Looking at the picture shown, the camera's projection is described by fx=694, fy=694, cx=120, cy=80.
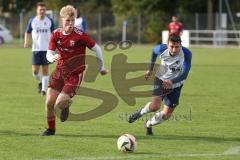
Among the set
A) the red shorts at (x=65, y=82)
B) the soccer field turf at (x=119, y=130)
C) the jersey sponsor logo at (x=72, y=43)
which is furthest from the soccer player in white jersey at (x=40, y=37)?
the jersey sponsor logo at (x=72, y=43)

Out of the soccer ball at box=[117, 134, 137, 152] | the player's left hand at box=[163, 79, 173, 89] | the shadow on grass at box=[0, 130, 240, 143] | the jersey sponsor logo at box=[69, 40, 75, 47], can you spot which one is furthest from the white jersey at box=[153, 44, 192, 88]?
the soccer ball at box=[117, 134, 137, 152]

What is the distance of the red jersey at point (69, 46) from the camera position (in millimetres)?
10594

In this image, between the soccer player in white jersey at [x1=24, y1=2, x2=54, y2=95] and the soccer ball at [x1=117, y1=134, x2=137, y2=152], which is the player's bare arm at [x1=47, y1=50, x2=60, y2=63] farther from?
the soccer player in white jersey at [x1=24, y1=2, x2=54, y2=95]

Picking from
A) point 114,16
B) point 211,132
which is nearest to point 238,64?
point 211,132

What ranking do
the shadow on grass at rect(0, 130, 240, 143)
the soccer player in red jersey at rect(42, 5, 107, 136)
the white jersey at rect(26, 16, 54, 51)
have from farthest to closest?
the white jersey at rect(26, 16, 54, 51)
the soccer player in red jersey at rect(42, 5, 107, 136)
the shadow on grass at rect(0, 130, 240, 143)

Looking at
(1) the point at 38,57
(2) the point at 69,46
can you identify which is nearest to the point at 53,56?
(2) the point at 69,46

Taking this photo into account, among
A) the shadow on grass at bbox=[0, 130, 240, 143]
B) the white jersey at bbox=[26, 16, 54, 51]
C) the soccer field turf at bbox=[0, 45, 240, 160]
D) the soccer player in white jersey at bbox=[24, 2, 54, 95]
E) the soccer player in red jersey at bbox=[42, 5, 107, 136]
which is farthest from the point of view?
the white jersey at bbox=[26, 16, 54, 51]

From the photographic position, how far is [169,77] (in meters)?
10.9

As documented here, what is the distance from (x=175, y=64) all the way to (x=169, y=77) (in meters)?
0.23

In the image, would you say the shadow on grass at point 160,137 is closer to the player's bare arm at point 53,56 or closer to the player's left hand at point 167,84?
the player's left hand at point 167,84

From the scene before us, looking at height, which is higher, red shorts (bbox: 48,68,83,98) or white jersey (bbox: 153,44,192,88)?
white jersey (bbox: 153,44,192,88)

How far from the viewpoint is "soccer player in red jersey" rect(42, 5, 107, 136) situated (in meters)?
10.6

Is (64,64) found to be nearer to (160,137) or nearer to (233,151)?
(160,137)

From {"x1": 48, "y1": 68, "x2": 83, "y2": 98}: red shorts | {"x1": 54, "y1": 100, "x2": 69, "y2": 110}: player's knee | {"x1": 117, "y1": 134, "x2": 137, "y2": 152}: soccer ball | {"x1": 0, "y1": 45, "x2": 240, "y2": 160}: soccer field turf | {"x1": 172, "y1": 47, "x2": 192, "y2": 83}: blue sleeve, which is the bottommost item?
{"x1": 0, "y1": 45, "x2": 240, "y2": 160}: soccer field turf
